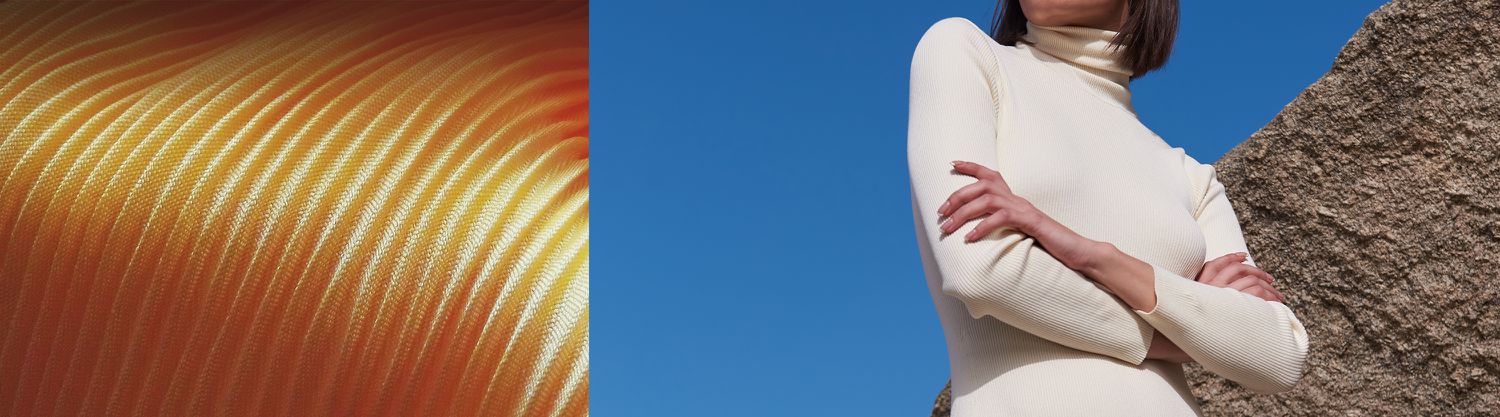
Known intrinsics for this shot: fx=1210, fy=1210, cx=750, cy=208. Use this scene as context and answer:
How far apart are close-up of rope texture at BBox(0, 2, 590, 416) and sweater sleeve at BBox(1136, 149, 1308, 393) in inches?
49.0

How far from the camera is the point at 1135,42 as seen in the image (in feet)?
4.21

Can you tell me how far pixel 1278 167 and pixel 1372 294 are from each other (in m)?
0.28

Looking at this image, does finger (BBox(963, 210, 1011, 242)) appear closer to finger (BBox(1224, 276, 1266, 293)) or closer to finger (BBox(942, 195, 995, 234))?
finger (BBox(942, 195, 995, 234))

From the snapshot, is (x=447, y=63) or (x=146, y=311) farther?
(x=447, y=63)

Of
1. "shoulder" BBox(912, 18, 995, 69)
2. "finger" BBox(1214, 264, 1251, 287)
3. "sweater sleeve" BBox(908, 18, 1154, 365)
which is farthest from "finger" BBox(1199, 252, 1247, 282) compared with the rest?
"shoulder" BBox(912, 18, 995, 69)

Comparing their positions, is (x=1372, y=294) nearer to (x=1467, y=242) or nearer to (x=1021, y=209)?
(x=1467, y=242)

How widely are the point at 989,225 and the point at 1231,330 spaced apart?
0.92ft

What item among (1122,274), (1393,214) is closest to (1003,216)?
(1122,274)

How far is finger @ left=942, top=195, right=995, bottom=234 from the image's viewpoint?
0.95 meters

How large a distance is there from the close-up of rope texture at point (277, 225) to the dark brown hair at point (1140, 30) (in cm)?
102

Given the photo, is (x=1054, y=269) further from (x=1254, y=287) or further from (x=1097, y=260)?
(x=1254, y=287)

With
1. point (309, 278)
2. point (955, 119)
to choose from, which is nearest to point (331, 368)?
point (309, 278)

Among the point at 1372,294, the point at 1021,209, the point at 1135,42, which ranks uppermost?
the point at 1135,42

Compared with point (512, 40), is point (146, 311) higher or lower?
lower
